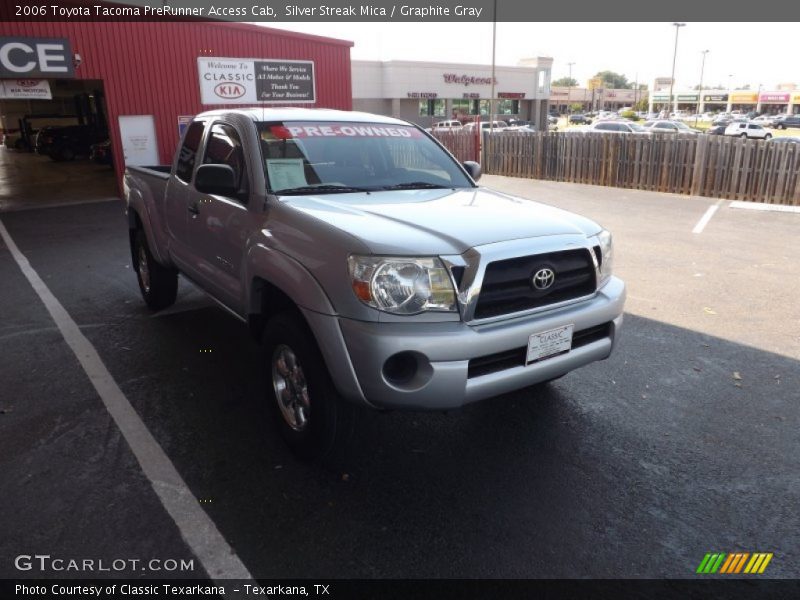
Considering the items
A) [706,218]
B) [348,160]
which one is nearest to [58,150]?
[706,218]

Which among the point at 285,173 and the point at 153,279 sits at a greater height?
the point at 285,173

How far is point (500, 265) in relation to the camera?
9.66 feet

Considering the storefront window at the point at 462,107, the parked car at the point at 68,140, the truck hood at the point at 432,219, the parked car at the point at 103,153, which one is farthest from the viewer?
the storefront window at the point at 462,107

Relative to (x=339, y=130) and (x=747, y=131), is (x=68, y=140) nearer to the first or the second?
(x=339, y=130)

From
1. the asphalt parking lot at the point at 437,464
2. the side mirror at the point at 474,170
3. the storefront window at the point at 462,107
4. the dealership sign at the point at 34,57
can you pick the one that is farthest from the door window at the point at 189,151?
the storefront window at the point at 462,107

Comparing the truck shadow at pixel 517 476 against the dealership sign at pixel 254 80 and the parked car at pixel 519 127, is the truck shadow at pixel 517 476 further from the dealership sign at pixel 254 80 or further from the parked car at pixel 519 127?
the parked car at pixel 519 127

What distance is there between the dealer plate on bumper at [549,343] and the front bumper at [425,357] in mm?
46

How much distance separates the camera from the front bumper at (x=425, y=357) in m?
2.72

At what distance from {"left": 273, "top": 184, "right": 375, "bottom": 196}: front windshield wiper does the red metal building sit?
45.1 ft

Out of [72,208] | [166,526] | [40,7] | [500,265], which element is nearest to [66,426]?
[166,526]

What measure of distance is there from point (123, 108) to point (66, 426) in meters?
13.9

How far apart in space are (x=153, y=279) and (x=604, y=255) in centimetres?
435
